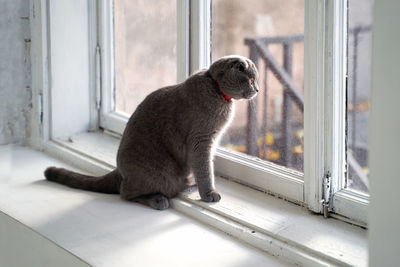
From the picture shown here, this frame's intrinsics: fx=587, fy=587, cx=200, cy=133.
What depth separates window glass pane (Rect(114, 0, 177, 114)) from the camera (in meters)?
1.96

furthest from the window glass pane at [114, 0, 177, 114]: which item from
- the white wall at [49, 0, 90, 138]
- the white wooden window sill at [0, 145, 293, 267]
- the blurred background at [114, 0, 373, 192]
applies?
the white wooden window sill at [0, 145, 293, 267]

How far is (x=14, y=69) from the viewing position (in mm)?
2135

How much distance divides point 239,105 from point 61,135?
2.52ft

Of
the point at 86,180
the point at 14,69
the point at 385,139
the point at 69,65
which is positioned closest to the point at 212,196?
the point at 86,180

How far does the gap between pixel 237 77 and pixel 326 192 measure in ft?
1.21

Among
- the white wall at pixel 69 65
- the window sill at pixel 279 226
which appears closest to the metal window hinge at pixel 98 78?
the white wall at pixel 69 65

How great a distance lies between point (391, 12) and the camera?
93 centimetres

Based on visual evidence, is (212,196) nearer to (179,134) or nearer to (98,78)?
(179,134)

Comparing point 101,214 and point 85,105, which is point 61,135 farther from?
point 101,214

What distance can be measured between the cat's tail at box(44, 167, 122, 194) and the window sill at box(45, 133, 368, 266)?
220 mm

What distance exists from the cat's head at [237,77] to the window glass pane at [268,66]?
99 millimetres

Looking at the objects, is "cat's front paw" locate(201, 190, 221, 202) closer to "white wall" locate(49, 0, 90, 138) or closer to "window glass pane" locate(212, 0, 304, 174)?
"window glass pane" locate(212, 0, 304, 174)

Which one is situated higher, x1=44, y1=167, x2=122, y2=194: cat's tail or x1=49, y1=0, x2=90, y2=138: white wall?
x1=49, y1=0, x2=90, y2=138: white wall

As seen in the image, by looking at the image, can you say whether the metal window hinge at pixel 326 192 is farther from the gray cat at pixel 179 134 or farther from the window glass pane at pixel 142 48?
the window glass pane at pixel 142 48
